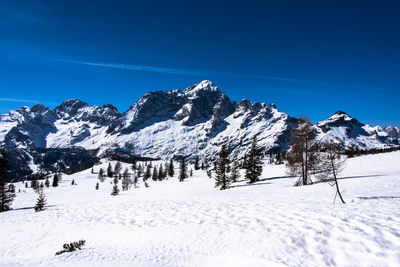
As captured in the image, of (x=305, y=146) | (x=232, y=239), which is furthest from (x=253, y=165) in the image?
(x=232, y=239)

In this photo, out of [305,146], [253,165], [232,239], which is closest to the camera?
[232,239]

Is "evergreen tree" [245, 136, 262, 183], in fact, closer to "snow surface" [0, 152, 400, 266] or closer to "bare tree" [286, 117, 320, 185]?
"bare tree" [286, 117, 320, 185]

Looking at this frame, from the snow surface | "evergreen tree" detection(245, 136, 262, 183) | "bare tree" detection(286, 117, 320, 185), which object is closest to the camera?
the snow surface

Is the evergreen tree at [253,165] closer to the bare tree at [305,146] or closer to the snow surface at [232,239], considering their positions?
the bare tree at [305,146]

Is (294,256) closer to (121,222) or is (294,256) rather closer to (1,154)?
(121,222)

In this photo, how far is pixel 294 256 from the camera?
840cm

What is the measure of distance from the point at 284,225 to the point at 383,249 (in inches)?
161

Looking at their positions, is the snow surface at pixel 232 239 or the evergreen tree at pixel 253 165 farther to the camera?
the evergreen tree at pixel 253 165

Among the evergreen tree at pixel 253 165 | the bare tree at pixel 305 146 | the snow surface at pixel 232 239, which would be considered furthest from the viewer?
the evergreen tree at pixel 253 165

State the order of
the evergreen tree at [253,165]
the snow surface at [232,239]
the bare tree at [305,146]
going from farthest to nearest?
1. the evergreen tree at [253,165]
2. the bare tree at [305,146]
3. the snow surface at [232,239]

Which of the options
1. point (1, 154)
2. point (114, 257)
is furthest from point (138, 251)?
point (1, 154)

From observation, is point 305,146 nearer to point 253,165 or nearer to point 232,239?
point 253,165

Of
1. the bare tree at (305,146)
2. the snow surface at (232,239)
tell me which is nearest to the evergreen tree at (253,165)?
the bare tree at (305,146)

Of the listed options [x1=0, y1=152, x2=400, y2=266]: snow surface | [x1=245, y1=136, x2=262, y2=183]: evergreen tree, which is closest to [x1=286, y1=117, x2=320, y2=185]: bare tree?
[x1=245, y1=136, x2=262, y2=183]: evergreen tree
